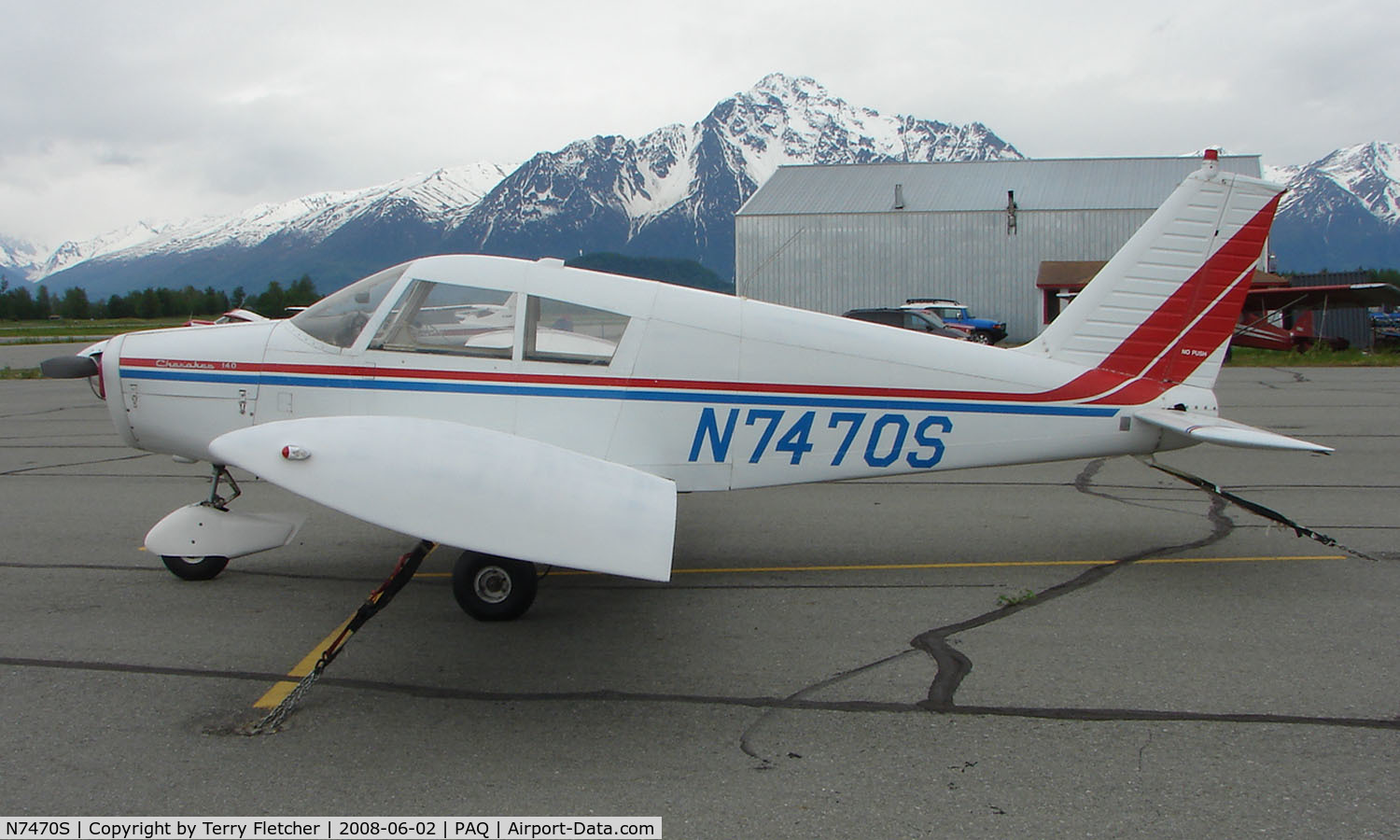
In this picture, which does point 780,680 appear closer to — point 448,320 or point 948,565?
point 948,565

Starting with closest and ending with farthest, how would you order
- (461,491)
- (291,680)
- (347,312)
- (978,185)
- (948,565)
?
1. (461,491)
2. (291,680)
3. (347,312)
4. (948,565)
5. (978,185)

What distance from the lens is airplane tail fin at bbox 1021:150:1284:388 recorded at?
21.0 feet

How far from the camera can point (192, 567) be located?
20.6 ft

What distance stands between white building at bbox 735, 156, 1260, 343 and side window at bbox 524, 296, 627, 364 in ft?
115

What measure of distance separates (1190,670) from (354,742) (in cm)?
379

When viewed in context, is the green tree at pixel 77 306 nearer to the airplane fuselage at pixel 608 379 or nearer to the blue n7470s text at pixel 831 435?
the airplane fuselage at pixel 608 379

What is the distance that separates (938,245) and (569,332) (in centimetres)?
3811

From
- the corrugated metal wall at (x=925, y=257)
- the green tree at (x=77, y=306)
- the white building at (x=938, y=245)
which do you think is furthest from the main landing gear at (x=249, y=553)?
the green tree at (x=77, y=306)

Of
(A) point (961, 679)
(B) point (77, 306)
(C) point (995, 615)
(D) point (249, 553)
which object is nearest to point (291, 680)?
(D) point (249, 553)

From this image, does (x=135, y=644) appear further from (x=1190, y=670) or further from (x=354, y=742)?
(x=1190, y=670)

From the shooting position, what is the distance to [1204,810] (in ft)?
11.0

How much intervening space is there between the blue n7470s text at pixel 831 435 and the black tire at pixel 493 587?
4.10 ft

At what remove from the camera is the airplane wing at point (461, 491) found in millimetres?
4363

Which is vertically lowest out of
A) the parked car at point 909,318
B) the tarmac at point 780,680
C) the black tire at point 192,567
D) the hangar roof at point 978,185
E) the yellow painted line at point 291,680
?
the yellow painted line at point 291,680
